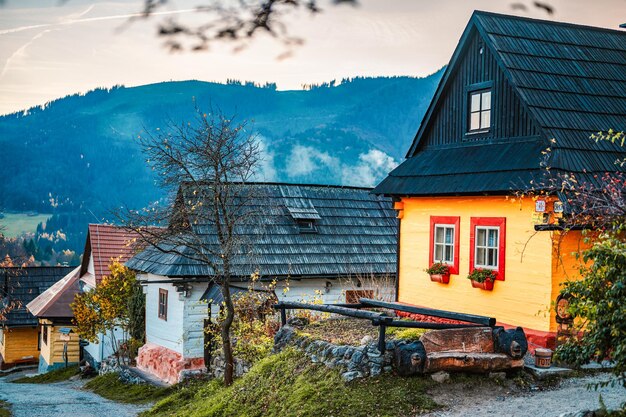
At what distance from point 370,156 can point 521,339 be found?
115329 millimetres

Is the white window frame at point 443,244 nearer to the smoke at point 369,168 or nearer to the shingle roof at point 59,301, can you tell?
the shingle roof at point 59,301

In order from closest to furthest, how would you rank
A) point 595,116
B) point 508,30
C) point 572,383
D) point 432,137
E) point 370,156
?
point 572,383 < point 595,116 < point 508,30 < point 432,137 < point 370,156

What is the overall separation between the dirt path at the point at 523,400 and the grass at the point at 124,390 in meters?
11.6

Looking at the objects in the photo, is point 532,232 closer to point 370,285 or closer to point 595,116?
point 595,116

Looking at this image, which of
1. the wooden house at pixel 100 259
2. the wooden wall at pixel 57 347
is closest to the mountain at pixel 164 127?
the wooden wall at pixel 57 347

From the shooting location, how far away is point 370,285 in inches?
915


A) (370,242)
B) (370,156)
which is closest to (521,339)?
(370,242)

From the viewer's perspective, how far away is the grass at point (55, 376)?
31759 mm

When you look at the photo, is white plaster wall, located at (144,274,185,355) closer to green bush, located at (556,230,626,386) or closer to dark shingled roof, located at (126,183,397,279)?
dark shingled roof, located at (126,183,397,279)

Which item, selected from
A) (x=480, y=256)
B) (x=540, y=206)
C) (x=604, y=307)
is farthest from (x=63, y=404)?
(x=604, y=307)

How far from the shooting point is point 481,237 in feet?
49.2

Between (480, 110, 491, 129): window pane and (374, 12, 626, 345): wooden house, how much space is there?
3 cm

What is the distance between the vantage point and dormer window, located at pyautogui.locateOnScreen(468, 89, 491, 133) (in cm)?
1556

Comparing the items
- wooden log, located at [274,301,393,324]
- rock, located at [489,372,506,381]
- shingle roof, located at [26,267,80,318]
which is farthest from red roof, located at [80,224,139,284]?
rock, located at [489,372,506,381]
